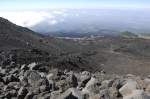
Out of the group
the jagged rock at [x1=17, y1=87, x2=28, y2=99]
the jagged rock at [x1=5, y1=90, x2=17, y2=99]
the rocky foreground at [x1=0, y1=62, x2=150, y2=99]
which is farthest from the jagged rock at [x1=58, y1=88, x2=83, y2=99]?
the jagged rock at [x1=5, y1=90, x2=17, y2=99]

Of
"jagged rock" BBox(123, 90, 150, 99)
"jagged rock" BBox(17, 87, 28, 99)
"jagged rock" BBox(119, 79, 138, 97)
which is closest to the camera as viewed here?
"jagged rock" BBox(123, 90, 150, 99)

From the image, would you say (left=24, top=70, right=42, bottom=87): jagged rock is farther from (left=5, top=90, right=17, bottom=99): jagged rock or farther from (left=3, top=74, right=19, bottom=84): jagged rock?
(left=5, top=90, right=17, bottom=99): jagged rock

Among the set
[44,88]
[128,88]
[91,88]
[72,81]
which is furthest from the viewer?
[72,81]

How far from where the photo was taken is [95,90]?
14.6m

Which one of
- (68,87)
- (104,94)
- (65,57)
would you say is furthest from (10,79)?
(65,57)

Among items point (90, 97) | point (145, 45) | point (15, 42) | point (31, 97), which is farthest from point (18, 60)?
point (145, 45)

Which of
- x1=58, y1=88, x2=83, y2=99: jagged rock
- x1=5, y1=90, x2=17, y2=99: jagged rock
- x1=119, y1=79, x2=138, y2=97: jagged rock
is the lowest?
x1=5, y1=90, x2=17, y2=99: jagged rock

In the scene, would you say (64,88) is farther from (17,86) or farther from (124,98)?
(124,98)

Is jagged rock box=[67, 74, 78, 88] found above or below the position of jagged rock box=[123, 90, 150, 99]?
below

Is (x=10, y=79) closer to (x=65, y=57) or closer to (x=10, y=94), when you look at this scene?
(x=10, y=94)

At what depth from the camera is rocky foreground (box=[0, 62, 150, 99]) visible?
13.5m

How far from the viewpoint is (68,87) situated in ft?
53.3

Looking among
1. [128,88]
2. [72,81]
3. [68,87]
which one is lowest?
[68,87]

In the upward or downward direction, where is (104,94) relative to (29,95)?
upward
